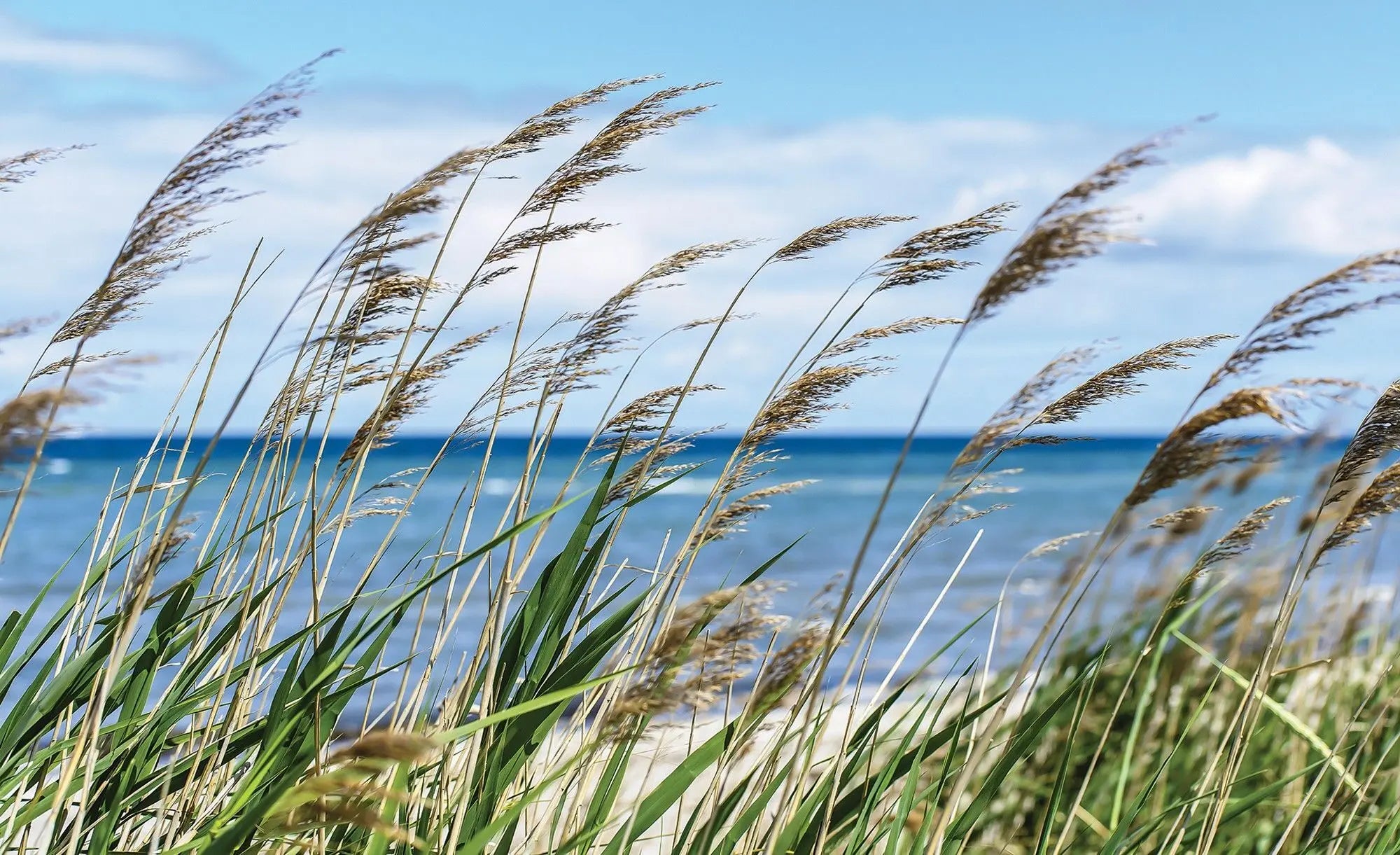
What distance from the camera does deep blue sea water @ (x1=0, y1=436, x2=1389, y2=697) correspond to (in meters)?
3.82

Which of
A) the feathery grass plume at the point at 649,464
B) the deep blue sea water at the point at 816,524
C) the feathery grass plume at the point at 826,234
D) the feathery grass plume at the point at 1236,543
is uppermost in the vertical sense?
the feathery grass plume at the point at 826,234

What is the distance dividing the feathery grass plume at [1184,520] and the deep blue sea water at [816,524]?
23cm

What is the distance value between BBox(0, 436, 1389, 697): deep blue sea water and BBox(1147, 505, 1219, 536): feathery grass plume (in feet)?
0.76

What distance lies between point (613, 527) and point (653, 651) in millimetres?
604

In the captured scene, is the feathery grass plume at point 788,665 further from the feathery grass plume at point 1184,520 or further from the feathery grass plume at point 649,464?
the feathery grass plume at point 1184,520

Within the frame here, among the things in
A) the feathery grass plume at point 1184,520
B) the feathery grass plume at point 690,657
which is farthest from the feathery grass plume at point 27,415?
the feathery grass plume at point 1184,520

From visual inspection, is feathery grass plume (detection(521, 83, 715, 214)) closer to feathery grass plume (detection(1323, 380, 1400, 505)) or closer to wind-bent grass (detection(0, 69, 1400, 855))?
wind-bent grass (detection(0, 69, 1400, 855))

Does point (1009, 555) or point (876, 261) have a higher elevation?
point (876, 261)

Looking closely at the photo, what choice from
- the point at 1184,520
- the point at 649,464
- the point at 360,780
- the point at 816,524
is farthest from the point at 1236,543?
the point at 816,524

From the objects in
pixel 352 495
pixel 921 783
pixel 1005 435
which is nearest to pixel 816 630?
pixel 1005 435

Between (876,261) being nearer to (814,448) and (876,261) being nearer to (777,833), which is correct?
(777,833)

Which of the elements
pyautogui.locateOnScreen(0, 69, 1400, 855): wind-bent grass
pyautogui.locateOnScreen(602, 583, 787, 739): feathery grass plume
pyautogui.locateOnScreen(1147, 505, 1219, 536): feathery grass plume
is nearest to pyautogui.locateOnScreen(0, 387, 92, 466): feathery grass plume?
pyautogui.locateOnScreen(0, 69, 1400, 855): wind-bent grass

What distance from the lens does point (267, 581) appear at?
1975 mm

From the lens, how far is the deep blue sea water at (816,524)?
12.5ft
